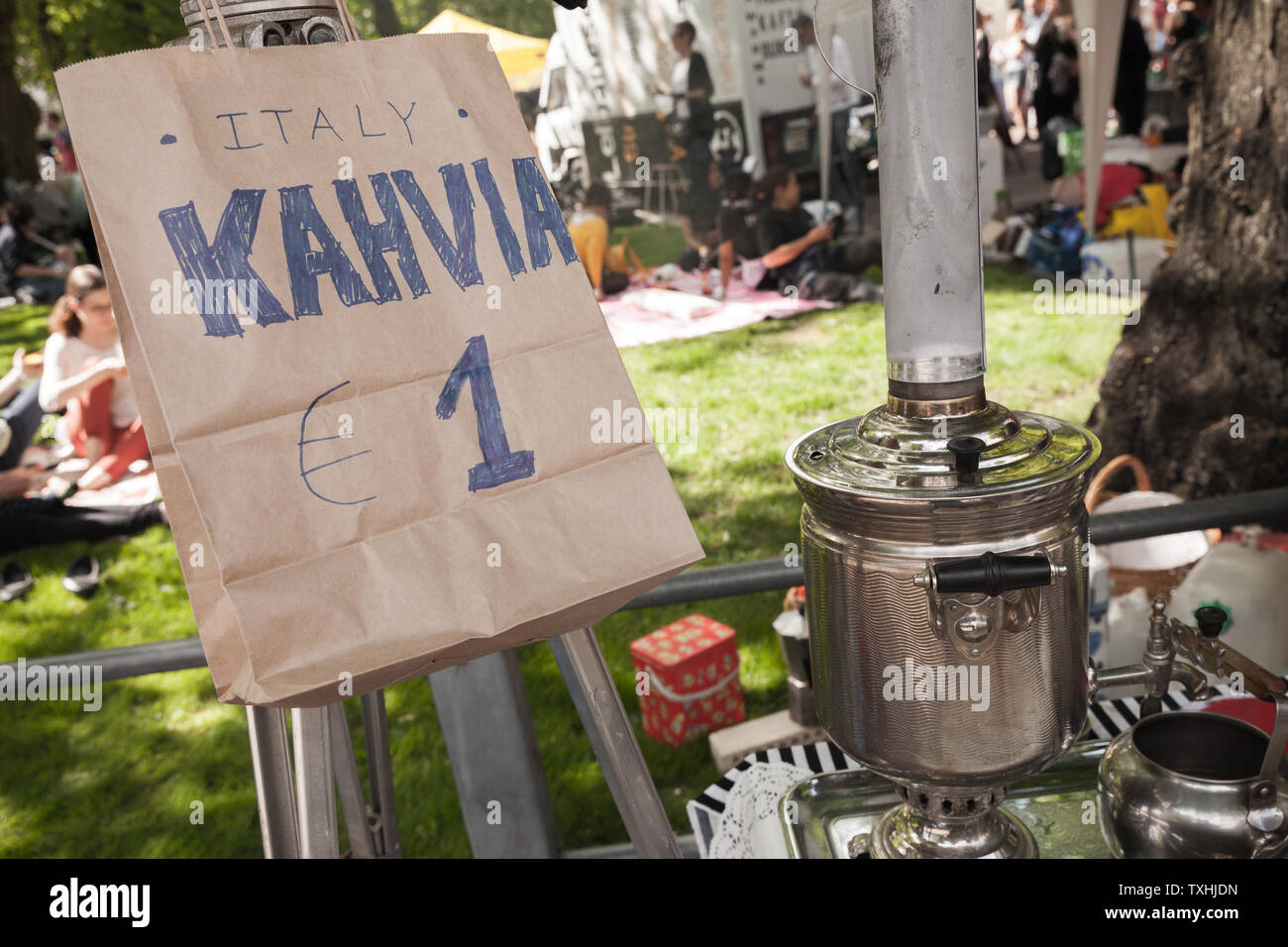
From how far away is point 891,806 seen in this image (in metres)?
1.41

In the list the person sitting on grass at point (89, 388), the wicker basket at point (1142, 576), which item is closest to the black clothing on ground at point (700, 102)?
the person sitting on grass at point (89, 388)

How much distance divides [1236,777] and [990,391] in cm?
435

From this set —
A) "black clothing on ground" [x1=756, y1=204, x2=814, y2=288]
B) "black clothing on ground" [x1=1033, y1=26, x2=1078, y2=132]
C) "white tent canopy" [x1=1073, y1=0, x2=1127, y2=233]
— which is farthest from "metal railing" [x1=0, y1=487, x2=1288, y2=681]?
"black clothing on ground" [x1=1033, y1=26, x2=1078, y2=132]

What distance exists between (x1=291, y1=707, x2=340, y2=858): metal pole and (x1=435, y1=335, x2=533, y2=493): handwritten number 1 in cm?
31

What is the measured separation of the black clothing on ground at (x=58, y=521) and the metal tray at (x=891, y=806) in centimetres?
431

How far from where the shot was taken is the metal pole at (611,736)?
1.21m

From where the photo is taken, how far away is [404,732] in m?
3.46

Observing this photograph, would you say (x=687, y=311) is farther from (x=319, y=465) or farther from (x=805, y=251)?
(x=319, y=465)
